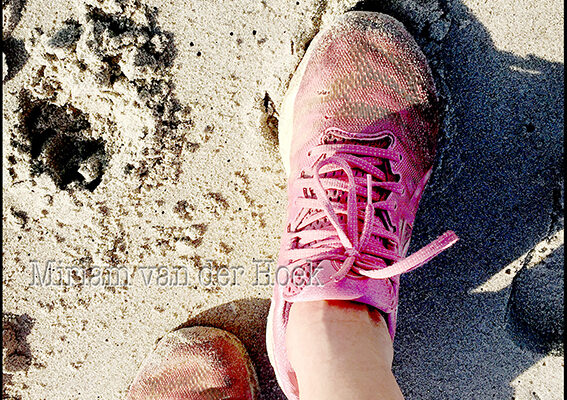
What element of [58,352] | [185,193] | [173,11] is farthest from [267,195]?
[58,352]

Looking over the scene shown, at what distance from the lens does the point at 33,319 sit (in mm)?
1532

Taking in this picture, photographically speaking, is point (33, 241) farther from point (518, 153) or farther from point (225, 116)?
point (518, 153)

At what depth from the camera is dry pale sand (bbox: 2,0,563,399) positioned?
139 cm

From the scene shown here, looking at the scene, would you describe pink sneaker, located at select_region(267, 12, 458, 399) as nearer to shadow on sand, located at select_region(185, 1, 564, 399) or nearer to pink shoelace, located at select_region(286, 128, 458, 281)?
pink shoelace, located at select_region(286, 128, 458, 281)

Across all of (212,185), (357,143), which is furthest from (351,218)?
(212,185)

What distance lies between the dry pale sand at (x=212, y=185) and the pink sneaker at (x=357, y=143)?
0.33 feet

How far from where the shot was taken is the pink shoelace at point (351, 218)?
1.15 meters

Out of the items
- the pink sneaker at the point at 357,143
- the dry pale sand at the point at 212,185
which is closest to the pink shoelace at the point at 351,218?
the pink sneaker at the point at 357,143

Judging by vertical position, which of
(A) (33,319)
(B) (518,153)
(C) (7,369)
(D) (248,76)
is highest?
(D) (248,76)

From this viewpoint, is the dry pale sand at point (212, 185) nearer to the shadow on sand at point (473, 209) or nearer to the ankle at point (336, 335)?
the shadow on sand at point (473, 209)

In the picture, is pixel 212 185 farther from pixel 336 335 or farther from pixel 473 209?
pixel 473 209

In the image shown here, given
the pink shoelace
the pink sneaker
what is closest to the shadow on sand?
the pink sneaker

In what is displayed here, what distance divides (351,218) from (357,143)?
26cm

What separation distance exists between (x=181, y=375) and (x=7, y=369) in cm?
61
